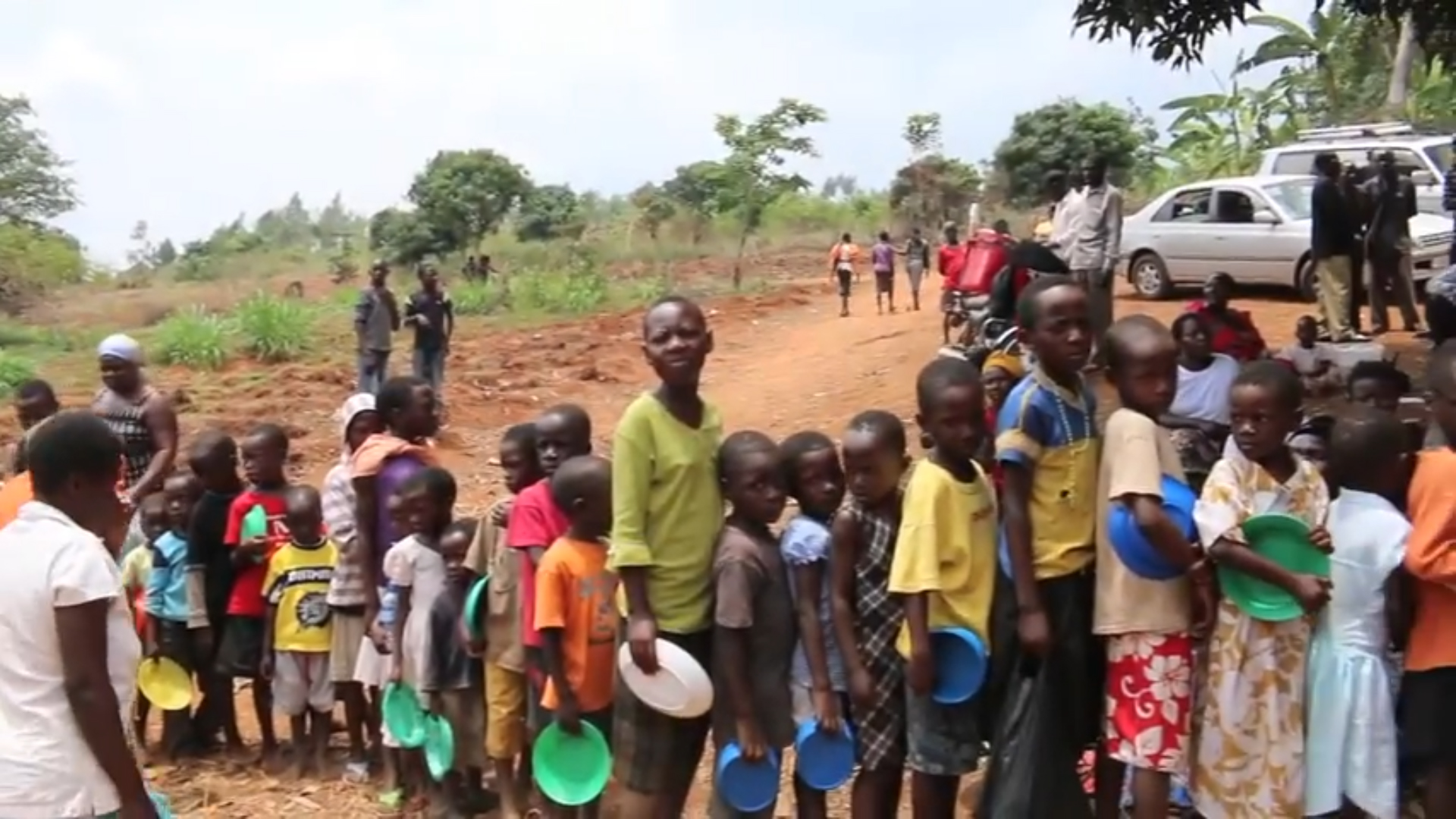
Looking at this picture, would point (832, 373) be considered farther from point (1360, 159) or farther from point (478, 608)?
point (478, 608)

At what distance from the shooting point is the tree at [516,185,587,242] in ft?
107

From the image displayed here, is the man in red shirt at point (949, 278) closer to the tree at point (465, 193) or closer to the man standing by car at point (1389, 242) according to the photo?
the man standing by car at point (1389, 242)

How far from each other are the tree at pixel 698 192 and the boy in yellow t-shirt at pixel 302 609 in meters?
22.0

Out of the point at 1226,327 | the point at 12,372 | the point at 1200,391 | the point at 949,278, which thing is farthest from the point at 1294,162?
the point at 12,372

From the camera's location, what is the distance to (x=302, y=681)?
18.6 feet

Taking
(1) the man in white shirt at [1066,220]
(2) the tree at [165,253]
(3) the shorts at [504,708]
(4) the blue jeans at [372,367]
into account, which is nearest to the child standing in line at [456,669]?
(3) the shorts at [504,708]

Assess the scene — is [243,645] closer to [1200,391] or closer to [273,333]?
[1200,391]

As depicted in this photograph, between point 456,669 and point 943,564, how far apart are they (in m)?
1.96

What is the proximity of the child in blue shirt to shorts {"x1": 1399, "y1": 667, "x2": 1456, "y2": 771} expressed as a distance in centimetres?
428

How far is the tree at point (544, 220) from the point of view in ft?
107

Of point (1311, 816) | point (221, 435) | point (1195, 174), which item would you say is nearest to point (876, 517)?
point (1311, 816)

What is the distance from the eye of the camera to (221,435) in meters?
5.85

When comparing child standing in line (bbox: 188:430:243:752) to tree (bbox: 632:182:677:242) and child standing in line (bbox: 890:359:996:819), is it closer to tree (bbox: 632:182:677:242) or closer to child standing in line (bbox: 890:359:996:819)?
child standing in line (bbox: 890:359:996:819)

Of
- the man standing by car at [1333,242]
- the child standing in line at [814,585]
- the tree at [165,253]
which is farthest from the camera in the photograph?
the tree at [165,253]
